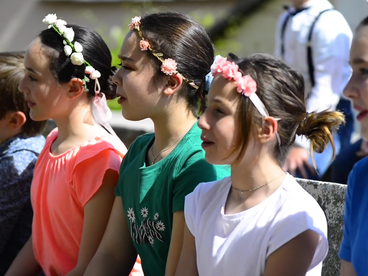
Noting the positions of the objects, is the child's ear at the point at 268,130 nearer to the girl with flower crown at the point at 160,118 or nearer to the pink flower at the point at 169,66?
the girl with flower crown at the point at 160,118

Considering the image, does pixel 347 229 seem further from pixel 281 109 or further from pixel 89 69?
pixel 89 69

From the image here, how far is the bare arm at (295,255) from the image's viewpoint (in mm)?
2191

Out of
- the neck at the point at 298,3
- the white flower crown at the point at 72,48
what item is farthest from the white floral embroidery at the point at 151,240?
the neck at the point at 298,3

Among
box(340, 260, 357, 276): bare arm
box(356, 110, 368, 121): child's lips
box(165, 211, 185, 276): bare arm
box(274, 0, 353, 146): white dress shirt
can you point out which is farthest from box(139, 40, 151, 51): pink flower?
box(274, 0, 353, 146): white dress shirt

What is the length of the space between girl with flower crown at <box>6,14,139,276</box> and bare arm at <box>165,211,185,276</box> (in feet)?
1.76

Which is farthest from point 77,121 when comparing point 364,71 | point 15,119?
point 364,71

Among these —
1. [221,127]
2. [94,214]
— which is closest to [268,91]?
[221,127]

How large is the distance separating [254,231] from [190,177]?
425mm

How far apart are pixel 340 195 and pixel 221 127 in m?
0.68

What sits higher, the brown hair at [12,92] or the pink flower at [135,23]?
the pink flower at [135,23]

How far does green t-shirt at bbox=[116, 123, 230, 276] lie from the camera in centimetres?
262

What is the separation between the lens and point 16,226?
3.69m

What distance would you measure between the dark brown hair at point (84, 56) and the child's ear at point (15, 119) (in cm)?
62

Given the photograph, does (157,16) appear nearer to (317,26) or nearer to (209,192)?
(209,192)
